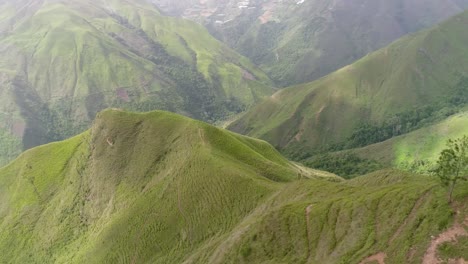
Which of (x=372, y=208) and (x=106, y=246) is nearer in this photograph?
(x=372, y=208)

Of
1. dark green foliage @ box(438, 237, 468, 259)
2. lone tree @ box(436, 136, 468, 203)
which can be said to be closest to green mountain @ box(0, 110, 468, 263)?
dark green foliage @ box(438, 237, 468, 259)

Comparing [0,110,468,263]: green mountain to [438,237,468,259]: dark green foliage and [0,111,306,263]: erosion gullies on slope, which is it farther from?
[0,111,306,263]: erosion gullies on slope

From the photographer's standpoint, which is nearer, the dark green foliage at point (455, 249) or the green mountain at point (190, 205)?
the dark green foliage at point (455, 249)

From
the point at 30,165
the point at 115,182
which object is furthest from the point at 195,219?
the point at 30,165

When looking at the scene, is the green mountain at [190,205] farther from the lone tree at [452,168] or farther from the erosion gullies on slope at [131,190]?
the lone tree at [452,168]

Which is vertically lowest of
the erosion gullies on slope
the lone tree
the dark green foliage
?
the erosion gullies on slope

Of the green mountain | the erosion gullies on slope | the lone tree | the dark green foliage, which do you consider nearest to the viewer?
the dark green foliage

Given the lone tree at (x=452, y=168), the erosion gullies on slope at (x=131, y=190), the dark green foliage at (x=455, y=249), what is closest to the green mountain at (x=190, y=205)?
the dark green foliage at (x=455, y=249)

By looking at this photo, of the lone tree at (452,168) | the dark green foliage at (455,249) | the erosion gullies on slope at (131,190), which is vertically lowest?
the erosion gullies on slope at (131,190)

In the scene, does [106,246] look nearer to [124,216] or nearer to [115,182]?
[124,216]
